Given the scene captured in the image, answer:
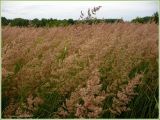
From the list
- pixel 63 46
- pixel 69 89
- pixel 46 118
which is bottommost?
pixel 46 118

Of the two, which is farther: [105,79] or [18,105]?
[105,79]

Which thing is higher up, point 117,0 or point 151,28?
point 117,0

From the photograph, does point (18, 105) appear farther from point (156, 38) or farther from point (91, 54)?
point (156, 38)

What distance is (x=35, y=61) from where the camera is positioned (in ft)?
8.06

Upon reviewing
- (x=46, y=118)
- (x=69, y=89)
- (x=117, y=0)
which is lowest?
(x=46, y=118)

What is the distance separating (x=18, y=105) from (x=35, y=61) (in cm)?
35

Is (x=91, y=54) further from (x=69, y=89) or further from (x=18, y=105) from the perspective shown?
(x=18, y=105)

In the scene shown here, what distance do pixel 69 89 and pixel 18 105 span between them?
1.19 ft

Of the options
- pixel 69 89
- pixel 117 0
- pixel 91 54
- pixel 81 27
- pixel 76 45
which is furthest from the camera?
pixel 81 27

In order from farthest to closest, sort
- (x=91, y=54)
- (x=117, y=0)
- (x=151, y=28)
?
(x=151, y=28), (x=117, y=0), (x=91, y=54)

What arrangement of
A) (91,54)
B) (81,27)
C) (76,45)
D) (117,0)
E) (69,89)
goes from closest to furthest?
(69,89), (91,54), (117,0), (76,45), (81,27)

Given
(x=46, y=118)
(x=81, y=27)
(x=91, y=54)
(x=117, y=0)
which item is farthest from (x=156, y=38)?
(x=46, y=118)

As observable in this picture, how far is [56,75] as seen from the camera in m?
2.32

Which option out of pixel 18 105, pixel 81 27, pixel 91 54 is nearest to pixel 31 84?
pixel 18 105
